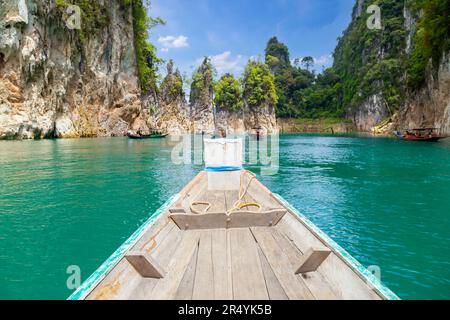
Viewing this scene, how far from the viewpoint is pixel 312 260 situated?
291cm

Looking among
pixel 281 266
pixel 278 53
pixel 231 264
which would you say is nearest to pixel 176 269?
pixel 231 264

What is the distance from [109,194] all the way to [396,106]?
68.7 meters

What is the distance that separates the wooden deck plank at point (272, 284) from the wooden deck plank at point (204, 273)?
0.53 m

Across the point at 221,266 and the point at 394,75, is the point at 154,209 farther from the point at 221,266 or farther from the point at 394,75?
the point at 394,75

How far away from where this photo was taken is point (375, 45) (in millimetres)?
73062

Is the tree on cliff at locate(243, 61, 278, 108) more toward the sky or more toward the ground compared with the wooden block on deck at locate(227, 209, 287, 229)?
more toward the sky

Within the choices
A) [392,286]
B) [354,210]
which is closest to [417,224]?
[354,210]

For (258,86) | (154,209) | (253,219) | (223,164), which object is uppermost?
(258,86)

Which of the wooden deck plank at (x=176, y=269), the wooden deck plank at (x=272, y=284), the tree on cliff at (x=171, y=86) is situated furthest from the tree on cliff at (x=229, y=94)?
the wooden deck plank at (x=272, y=284)

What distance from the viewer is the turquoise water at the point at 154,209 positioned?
5207 mm

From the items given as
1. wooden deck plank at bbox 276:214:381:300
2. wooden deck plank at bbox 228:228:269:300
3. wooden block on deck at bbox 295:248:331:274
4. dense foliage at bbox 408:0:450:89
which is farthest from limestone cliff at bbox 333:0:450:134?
wooden block on deck at bbox 295:248:331:274

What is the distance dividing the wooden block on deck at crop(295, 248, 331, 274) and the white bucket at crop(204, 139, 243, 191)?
4.08m

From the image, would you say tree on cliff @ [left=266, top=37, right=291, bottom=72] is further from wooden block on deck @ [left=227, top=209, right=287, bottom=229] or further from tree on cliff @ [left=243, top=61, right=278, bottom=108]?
wooden block on deck @ [left=227, top=209, right=287, bottom=229]

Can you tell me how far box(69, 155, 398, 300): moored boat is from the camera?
260cm
